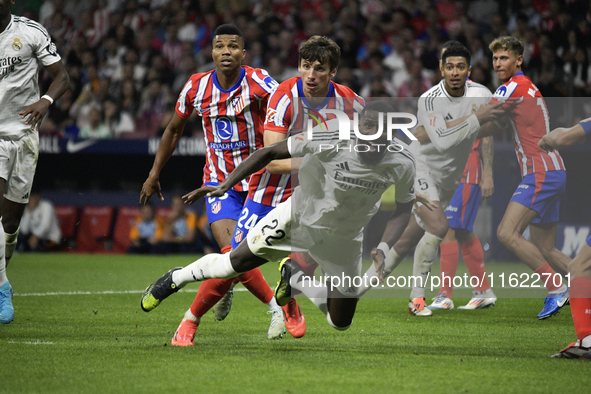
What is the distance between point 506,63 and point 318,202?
3.47 m

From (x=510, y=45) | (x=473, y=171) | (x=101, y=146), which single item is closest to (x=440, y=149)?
(x=473, y=171)

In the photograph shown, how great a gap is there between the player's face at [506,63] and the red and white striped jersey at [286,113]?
251 centimetres

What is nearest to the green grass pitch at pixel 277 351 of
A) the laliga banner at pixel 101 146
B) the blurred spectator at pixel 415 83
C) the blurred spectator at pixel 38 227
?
the laliga banner at pixel 101 146

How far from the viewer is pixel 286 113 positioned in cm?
504

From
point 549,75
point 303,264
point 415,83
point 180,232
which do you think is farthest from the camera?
point 180,232

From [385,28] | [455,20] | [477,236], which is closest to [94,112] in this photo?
[385,28]

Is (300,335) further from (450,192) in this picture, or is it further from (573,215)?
(573,215)

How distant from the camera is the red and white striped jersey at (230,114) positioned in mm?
5344

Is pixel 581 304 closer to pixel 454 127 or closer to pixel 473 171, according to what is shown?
pixel 454 127

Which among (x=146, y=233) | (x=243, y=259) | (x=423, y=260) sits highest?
(x=243, y=259)

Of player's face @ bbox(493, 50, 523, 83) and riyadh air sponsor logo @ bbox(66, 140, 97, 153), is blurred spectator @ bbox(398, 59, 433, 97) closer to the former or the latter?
player's face @ bbox(493, 50, 523, 83)

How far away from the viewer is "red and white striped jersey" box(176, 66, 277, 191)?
534 centimetres

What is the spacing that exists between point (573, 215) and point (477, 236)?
134 centimetres

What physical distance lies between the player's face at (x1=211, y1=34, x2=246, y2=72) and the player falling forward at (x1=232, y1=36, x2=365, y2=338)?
0.44 metres
